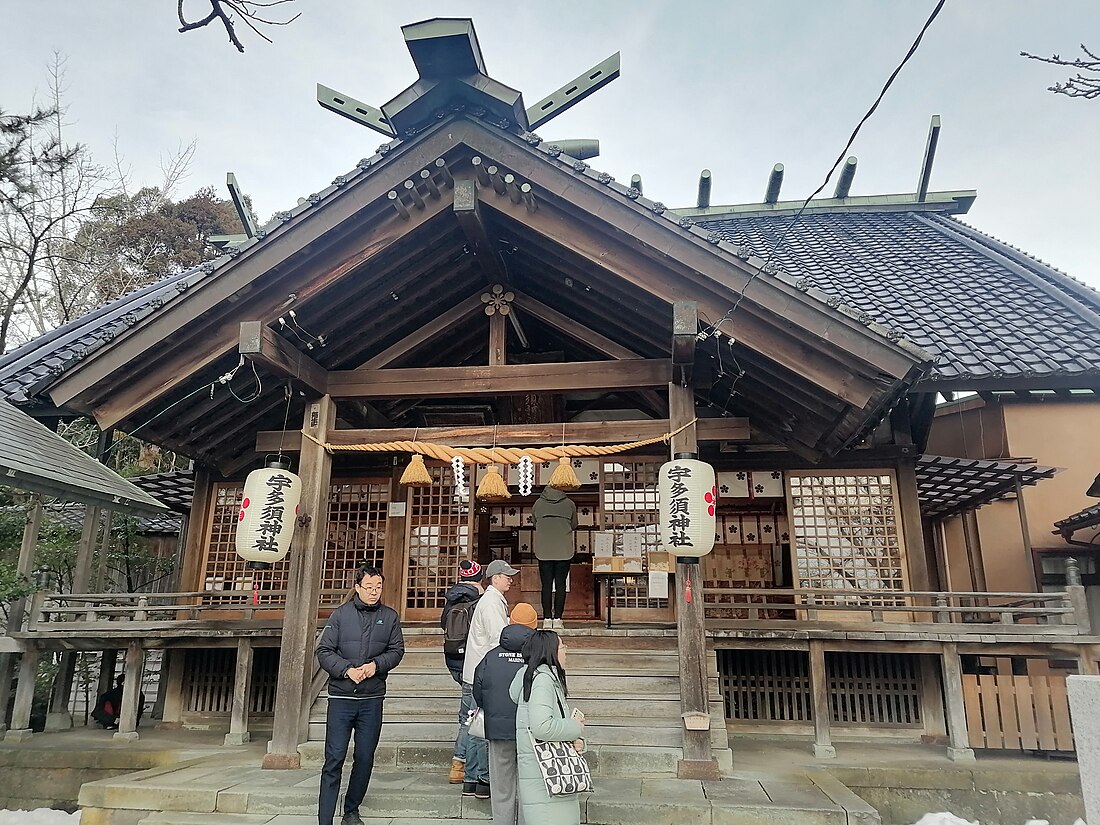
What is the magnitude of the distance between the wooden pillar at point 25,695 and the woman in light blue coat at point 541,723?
9.18 m

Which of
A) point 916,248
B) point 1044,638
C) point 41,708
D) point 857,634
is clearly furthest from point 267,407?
point 916,248

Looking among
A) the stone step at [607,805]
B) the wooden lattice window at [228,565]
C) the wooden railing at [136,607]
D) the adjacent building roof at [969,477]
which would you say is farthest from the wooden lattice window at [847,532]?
the wooden lattice window at [228,565]

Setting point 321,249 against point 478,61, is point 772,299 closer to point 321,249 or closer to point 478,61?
point 478,61

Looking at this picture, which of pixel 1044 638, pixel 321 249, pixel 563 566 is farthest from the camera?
pixel 563 566

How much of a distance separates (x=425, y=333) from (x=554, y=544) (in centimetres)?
313

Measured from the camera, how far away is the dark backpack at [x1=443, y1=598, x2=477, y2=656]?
6.14 meters

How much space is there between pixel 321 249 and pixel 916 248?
11.2 meters

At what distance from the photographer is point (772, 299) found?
6.26 metres

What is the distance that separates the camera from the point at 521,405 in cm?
936

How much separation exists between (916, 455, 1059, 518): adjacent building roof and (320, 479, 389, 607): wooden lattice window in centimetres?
811

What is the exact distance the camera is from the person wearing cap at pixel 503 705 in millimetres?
4645

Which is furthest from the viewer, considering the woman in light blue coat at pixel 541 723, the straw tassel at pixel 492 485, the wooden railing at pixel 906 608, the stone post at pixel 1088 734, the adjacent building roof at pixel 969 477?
the adjacent building roof at pixel 969 477

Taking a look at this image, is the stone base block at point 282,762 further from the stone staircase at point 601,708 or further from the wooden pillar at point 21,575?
the wooden pillar at point 21,575

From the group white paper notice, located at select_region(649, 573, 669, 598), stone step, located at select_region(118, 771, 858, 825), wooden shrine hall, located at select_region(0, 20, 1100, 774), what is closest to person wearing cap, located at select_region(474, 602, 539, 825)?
stone step, located at select_region(118, 771, 858, 825)
